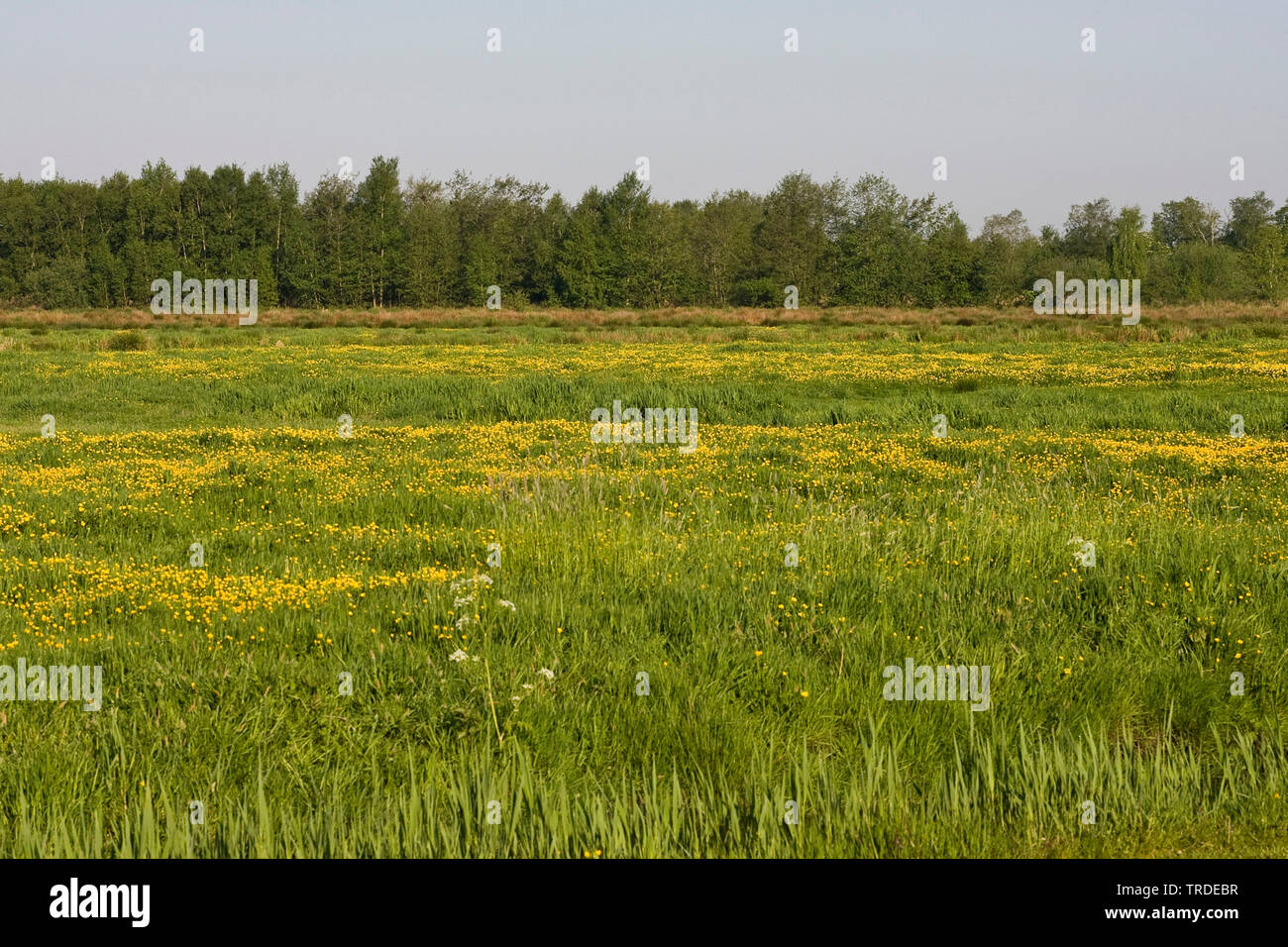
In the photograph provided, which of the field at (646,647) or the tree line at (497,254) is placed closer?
the field at (646,647)

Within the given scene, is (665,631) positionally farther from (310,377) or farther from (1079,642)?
(310,377)

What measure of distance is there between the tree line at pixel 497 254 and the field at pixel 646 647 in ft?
286

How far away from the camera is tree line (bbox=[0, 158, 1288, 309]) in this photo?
100125mm

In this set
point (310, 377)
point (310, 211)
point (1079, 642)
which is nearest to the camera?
point (1079, 642)

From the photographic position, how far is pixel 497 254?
107m

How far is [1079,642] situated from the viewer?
6730 millimetres

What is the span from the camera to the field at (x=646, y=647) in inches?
175

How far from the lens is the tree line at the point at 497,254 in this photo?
10012 centimetres

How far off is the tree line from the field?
8727 centimetres

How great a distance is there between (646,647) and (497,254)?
10505cm

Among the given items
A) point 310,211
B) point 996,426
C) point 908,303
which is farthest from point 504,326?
point 310,211

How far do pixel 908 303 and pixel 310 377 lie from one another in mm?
80942

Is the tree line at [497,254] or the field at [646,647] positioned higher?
the tree line at [497,254]

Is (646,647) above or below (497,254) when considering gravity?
below
